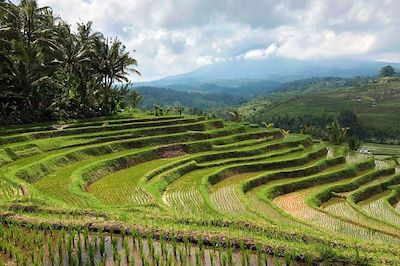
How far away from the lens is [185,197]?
16.4 meters

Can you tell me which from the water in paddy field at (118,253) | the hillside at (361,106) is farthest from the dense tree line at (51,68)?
the hillside at (361,106)

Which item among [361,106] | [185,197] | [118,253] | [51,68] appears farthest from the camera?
[361,106]

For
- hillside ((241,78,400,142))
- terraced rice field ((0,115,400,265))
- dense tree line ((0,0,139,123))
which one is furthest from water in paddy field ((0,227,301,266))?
hillside ((241,78,400,142))

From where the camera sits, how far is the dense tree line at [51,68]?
2394 centimetres

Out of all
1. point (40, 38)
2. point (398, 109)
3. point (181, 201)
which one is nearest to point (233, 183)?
point (181, 201)

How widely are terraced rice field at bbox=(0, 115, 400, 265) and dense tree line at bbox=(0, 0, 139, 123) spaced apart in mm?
2468

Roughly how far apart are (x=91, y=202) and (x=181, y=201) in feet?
13.5

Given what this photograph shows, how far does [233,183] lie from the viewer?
2003cm

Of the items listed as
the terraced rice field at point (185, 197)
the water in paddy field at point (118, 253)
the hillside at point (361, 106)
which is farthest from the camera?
the hillside at point (361, 106)

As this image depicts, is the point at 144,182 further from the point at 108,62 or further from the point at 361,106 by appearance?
the point at 361,106

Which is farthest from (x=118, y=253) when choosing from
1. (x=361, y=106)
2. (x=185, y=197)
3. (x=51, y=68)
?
(x=361, y=106)

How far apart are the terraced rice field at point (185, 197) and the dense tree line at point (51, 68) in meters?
2.47

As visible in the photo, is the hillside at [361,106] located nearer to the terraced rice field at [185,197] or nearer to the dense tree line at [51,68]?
the terraced rice field at [185,197]

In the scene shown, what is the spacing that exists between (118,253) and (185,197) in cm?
868
